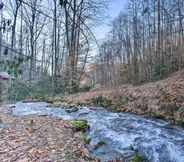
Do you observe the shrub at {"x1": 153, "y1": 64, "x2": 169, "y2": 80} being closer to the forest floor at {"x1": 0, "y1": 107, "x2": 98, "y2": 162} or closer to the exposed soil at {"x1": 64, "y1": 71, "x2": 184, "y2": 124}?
the exposed soil at {"x1": 64, "y1": 71, "x2": 184, "y2": 124}

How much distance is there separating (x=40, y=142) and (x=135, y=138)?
2090mm

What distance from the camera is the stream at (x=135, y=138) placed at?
5394 mm

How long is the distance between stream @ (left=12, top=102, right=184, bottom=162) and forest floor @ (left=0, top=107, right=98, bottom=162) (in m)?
0.43

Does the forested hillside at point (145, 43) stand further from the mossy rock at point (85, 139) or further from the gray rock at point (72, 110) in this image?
the mossy rock at point (85, 139)

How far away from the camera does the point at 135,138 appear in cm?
622

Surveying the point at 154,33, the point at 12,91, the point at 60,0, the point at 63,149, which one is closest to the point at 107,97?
the point at 63,149

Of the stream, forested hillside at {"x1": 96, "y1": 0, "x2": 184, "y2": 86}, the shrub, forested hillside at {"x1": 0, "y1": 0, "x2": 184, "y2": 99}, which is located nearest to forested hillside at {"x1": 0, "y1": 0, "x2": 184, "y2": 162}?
the stream

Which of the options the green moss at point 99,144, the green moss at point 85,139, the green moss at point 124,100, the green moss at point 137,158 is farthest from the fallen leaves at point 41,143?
the green moss at point 124,100

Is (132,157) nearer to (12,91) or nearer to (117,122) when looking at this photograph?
(117,122)

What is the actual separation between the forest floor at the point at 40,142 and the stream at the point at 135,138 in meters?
0.43

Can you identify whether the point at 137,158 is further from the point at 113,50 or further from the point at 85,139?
the point at 113,50

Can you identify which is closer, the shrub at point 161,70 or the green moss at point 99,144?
the green moss at point 99,144

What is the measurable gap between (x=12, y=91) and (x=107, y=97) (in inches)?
339

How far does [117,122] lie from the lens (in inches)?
308
